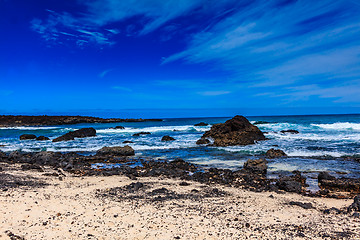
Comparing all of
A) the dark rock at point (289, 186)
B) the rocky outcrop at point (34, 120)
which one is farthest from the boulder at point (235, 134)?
the rocky outcrop at point (34, 120)

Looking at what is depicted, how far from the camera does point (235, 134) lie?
23844mm

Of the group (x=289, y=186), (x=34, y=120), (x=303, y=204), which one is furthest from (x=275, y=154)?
(x=34, y=120)

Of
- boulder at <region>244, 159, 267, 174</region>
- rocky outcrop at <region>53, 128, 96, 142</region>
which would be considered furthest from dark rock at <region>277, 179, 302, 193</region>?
rocky outcrop at <region>53, 128, 96, 142</region>

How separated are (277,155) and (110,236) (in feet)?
43.7

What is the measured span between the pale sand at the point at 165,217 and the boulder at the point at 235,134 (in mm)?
14259

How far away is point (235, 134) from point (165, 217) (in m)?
19.2

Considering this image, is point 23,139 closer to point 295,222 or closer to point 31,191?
point 31,191

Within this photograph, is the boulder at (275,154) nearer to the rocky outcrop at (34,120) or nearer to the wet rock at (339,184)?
the wet rock at (339,184)

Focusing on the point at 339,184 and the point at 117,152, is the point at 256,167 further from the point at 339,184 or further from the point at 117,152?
the point at 117,152

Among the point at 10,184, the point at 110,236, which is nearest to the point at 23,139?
the point at 10,184

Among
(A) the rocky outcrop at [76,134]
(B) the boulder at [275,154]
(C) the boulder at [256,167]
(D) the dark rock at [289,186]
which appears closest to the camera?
(D) the dark rock at [289,186]

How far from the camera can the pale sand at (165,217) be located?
15.4 ft

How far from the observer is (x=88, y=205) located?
20.5 feet

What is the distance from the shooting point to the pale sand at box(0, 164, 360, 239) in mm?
4695
